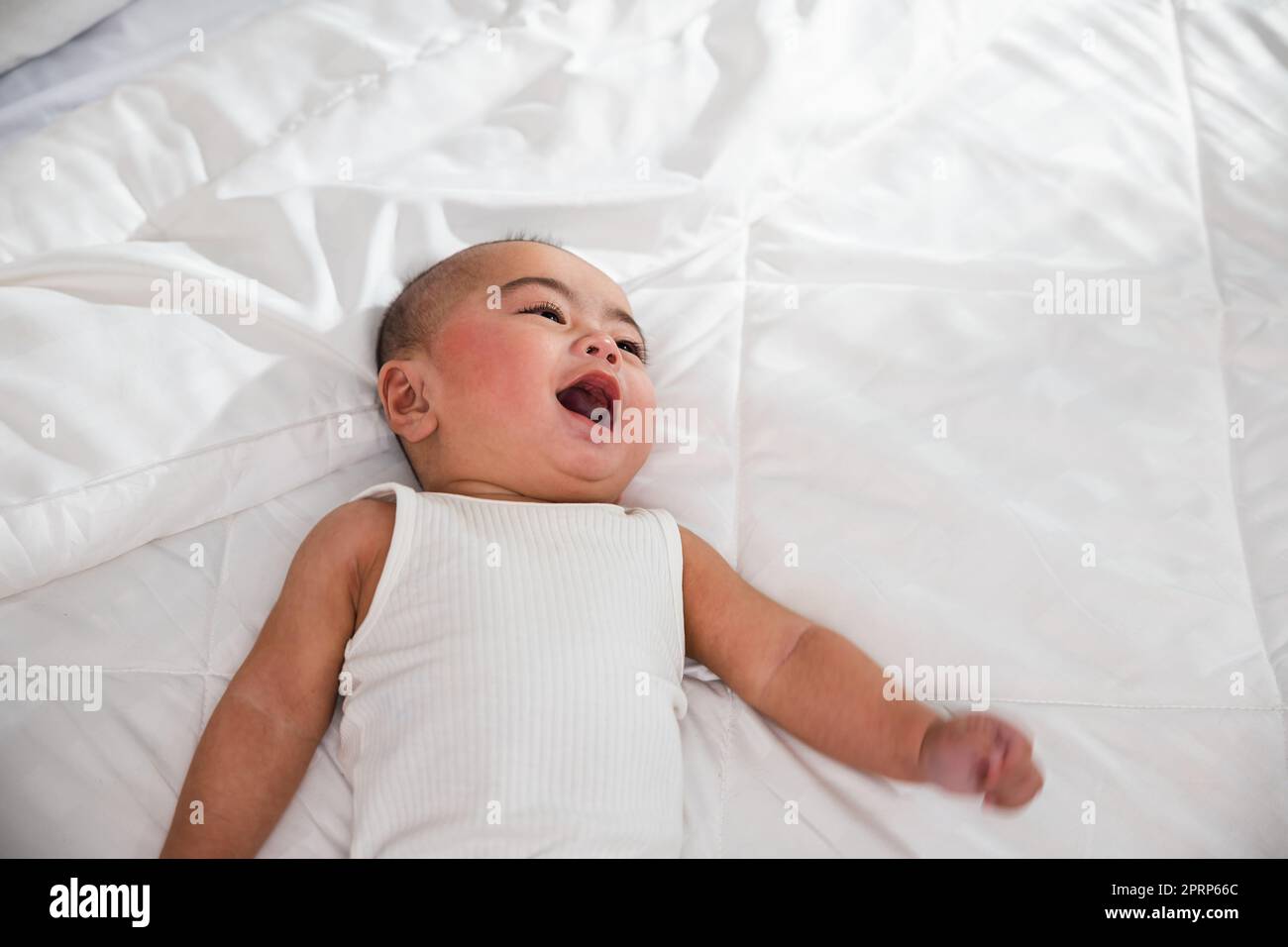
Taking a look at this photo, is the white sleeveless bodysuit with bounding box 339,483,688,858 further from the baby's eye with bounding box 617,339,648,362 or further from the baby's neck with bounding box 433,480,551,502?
the baby's eye with bounding box 617,339,648,362

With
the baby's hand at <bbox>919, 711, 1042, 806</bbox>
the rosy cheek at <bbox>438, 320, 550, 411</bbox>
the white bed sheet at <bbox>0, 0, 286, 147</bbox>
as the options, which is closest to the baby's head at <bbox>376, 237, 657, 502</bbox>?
the rosy cheek at <bbox>438, 320, 550, 411</bbox>

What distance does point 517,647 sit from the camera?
992mm

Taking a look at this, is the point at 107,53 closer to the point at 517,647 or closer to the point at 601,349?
the point at 601,349

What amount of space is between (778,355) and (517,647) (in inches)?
20.0

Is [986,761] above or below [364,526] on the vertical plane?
below

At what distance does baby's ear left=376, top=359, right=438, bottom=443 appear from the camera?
119cm

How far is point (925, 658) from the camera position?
110 cm

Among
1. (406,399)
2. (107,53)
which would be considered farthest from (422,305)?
(107,53)

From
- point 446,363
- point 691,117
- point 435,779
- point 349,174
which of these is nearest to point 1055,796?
point 435,779

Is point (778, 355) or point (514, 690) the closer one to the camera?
point (514, 690)

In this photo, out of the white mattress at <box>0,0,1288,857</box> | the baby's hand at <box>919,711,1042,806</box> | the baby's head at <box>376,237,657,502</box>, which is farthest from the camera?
the baby's head at <box>376,237,657,502</box>

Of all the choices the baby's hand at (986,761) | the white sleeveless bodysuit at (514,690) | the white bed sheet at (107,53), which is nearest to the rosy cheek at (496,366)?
the white sleeveless bodysuit at (514,690)

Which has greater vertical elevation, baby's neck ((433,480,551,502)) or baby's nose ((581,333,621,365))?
baby's nose ((581,333,621,365))
